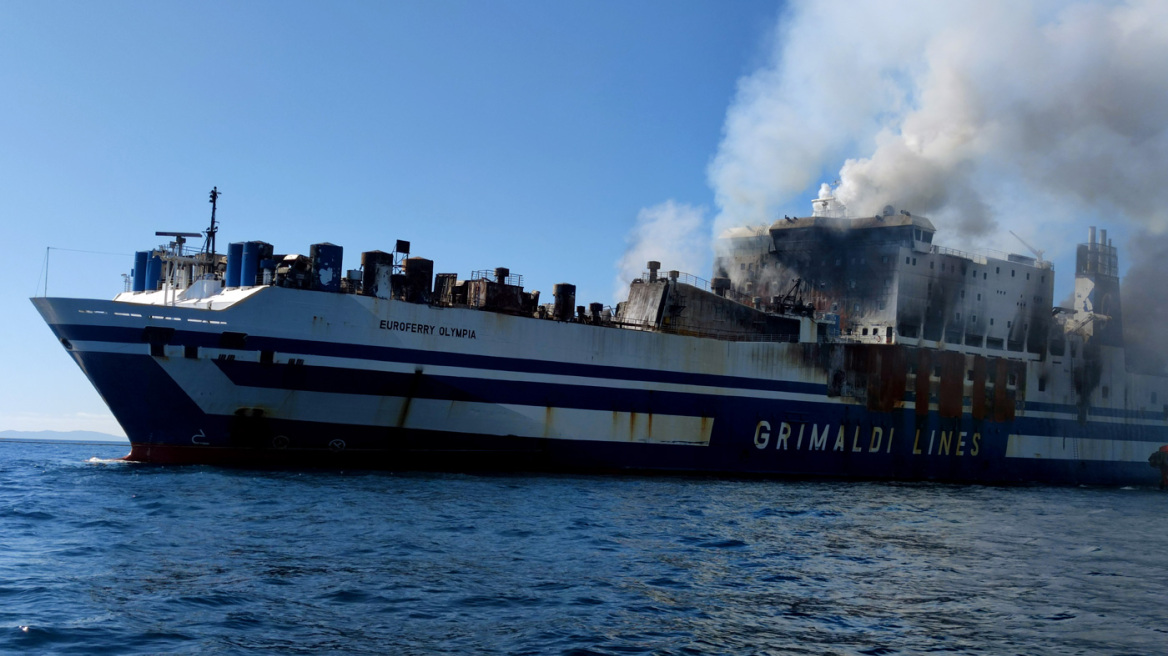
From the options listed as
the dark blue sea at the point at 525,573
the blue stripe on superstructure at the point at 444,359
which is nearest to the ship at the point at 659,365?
the blue stripe on superstructure at the point at 444,359

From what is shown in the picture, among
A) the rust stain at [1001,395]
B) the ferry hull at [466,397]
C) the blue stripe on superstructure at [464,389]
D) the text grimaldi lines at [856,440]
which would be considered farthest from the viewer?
the rust stain at [1001,395]

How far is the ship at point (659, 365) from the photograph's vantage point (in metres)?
26.4

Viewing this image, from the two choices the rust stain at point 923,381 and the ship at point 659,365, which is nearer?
the ship at point 659,365

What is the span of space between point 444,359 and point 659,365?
27.1 ft

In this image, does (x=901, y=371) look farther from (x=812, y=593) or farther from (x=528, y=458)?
(x=812, y=593)

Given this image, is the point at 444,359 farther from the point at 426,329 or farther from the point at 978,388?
the point at 978,388

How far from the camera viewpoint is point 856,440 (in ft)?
123

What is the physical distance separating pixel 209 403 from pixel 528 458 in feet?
32.9

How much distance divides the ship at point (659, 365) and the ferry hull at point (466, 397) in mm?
70

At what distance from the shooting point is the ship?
26.4 metres

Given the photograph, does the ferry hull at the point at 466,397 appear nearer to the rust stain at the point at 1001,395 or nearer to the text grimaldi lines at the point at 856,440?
the text grimaldi lines at the point at 856,440

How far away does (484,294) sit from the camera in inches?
1201

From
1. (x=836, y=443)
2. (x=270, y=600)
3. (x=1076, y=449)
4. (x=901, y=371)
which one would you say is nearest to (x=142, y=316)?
(x=270, y=600)

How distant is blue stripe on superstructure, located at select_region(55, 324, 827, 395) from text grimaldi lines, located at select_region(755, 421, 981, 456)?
1.58 meters
